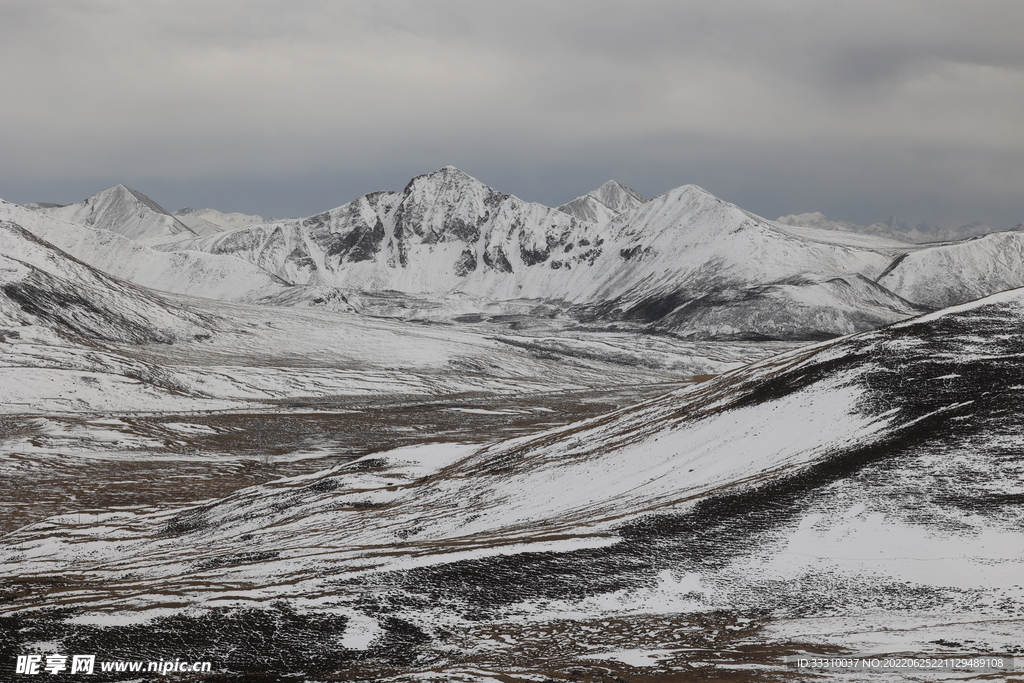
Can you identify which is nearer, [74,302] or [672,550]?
[672,550]

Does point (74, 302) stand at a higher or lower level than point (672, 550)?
higher

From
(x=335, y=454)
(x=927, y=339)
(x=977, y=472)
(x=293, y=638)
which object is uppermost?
(x=927, y=339)

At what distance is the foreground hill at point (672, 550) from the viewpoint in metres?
21.0

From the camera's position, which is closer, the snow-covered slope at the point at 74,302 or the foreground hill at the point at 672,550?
the foreground hill at the point at 672,550

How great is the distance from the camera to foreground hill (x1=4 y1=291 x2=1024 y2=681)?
21.0 meters

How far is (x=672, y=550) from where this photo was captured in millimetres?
26594

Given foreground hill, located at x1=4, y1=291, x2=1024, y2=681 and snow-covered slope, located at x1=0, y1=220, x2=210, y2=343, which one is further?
snow-covered slope, located at x1=0, y1=220, x2=210, y2=343

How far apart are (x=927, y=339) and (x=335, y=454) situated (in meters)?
56.9

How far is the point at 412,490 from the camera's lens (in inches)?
1868

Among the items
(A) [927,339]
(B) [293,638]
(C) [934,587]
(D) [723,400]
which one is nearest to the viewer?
(B) [293,638]

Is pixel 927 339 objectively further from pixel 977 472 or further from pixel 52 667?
pixel 52 667

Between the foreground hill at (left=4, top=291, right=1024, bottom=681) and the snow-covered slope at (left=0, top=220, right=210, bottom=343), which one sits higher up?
the snow-covered slope at (left=0, top=220, right=210, bottom=343)

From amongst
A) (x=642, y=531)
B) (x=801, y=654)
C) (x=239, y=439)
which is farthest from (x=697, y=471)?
(x=239, y=439)

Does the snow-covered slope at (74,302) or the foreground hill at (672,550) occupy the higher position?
the snow-covered slope at (74,302)
